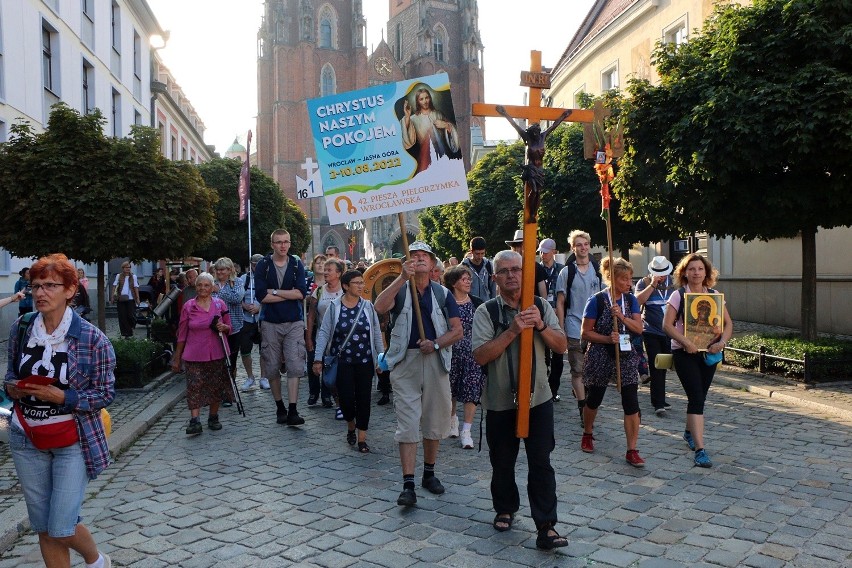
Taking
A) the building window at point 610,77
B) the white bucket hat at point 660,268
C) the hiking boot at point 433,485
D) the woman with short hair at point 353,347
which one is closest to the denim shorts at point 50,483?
the hiking boot at point 433,485

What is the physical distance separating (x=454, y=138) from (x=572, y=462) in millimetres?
2948

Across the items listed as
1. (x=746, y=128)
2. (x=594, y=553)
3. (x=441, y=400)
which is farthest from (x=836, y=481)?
(x=746, y=128)

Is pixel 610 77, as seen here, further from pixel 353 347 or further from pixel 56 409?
pixel 56 409

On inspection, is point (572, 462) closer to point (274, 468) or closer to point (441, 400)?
point (441, 400)

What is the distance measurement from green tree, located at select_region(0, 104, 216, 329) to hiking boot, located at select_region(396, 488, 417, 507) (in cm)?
702

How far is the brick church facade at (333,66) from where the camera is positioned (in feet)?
246

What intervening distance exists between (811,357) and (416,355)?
6.78m

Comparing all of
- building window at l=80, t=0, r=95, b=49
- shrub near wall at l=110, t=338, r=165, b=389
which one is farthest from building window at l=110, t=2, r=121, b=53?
shrub near wall at l=110, t=338, r=165, b=389

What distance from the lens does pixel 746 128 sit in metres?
9.87

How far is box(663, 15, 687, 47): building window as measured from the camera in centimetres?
2241

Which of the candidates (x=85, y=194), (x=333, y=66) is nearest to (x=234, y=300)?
(x=85, y=194)

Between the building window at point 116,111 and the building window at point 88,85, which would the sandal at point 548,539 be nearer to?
the building window at point 88,85

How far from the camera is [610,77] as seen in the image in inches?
1128

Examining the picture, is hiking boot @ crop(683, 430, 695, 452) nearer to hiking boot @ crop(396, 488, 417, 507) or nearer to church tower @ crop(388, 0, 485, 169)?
hiking boot @ crop(396, 488, 417, 507)
